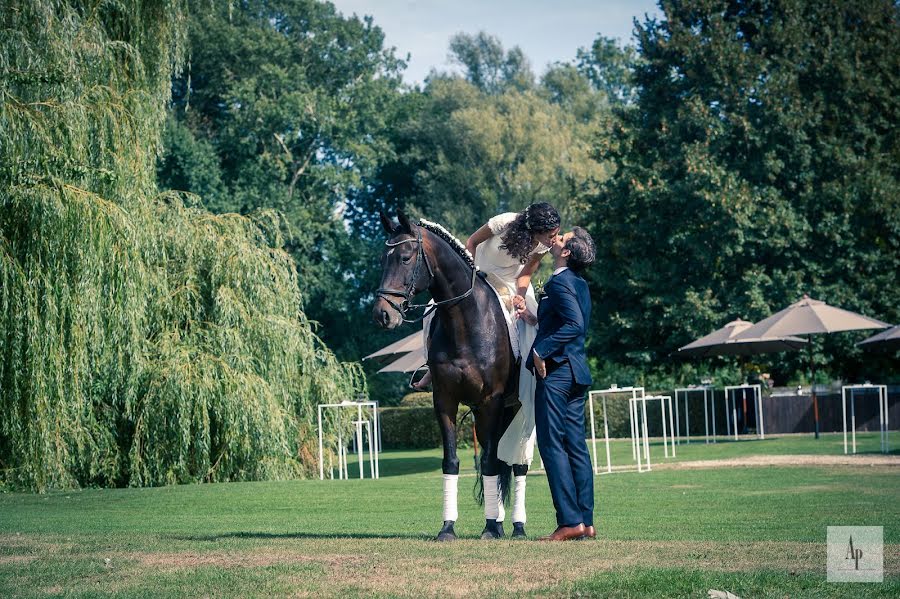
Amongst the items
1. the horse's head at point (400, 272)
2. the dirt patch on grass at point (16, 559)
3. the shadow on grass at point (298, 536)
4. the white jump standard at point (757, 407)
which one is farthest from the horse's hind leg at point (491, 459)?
the white jump standard at point (757, 407)

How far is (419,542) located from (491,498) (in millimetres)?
992

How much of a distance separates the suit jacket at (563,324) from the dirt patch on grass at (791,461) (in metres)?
11.1

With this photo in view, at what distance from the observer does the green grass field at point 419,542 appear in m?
6.15

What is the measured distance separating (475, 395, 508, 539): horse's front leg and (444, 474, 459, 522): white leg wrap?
299 millimetres

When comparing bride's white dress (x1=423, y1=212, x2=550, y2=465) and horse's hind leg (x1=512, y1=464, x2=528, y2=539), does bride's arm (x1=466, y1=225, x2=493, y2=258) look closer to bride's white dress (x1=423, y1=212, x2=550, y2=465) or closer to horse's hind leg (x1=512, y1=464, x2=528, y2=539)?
bride's white dress (x1=423, y1=212, x2=550, y2=465)

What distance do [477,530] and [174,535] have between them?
2.83 meters

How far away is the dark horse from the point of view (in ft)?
28.1

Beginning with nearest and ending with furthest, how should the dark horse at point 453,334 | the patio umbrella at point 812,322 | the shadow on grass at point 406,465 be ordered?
the dark horse at point 453,334 → the shadow on grass at point 406,465 → the patio umbrella at point 812,322

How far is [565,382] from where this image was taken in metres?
8.50

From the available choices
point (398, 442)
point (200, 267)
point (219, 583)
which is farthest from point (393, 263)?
point (398, 442)

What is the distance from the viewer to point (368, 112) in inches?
1940

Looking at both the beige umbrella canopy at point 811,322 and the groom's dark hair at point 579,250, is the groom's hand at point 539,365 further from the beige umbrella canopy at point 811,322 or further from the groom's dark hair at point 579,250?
the beige umbrella canopy at point 811,322

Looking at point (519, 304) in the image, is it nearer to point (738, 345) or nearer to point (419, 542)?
point (419, 542)

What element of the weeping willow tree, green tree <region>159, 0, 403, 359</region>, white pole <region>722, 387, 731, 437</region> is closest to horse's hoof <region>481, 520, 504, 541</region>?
the weeping willow tree
